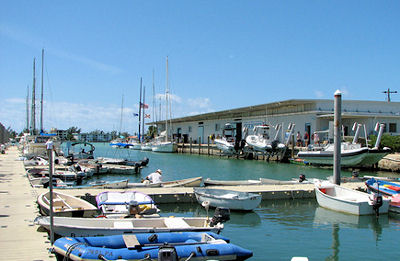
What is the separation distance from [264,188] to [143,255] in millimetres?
12580

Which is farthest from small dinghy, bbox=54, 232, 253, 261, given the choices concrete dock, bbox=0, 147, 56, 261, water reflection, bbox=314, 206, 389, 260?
water reflection, bbox=314, 206, 389, 260

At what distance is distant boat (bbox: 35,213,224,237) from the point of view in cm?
960

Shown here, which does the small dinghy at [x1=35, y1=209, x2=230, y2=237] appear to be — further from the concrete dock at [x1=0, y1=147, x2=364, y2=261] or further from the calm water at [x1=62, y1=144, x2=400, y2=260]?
the calm water at [x1=62, y1=144, x2=400, y2=260]

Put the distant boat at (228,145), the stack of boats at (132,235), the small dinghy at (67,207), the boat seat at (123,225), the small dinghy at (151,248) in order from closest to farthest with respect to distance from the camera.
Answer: the small dinghy at (151,248), the stack of boats at (132,235), the boat seat at (123,225), the small dinghy at (67,207), the distant boat at (228,145)

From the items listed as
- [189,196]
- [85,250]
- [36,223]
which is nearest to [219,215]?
[85,250]

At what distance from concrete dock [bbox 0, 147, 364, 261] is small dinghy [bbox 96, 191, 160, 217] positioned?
211cm

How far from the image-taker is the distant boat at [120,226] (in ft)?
31.5

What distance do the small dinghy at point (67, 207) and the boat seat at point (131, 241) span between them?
3.27 m

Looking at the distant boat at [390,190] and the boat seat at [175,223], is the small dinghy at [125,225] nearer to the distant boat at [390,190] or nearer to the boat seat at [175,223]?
the boat seat at [175,223]

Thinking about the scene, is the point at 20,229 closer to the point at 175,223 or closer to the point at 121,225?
the point at 121,225

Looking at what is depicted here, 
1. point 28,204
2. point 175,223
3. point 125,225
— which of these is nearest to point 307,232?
point 175,223

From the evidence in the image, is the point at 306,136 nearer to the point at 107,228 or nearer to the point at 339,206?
the point at 339,206

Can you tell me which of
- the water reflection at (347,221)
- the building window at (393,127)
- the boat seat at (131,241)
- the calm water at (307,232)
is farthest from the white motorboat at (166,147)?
the boat seat at (131,241)

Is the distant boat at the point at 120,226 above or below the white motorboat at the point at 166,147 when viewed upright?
below
